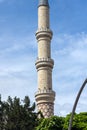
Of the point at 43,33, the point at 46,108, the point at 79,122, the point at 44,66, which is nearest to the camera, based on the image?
the point at 79,122

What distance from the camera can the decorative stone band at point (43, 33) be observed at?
6494 centimetres

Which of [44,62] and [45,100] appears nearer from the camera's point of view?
[45,100]

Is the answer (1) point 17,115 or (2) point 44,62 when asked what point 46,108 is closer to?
(2) point 44,62

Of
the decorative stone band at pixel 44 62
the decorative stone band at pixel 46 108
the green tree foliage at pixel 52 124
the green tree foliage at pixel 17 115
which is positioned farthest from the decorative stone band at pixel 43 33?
the green tree foliage at pixel 52 124

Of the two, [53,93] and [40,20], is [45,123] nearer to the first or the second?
[53,93]

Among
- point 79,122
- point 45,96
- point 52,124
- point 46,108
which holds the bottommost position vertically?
point 52,124

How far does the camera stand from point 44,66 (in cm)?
6375

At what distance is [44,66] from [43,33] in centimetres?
499

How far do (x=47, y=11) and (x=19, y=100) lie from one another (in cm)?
2183

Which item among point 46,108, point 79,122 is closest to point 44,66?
point 46,108

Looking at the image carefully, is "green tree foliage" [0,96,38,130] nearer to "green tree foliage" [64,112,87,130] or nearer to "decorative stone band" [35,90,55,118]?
"green tree foliage" [64,112,87,130]

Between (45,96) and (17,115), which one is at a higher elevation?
(45,96)

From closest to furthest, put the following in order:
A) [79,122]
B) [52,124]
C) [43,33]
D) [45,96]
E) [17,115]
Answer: [52,124]
[79,122]
[17,115]
[45,96]
[43,33]

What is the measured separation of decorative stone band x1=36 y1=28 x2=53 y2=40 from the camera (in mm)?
64938
